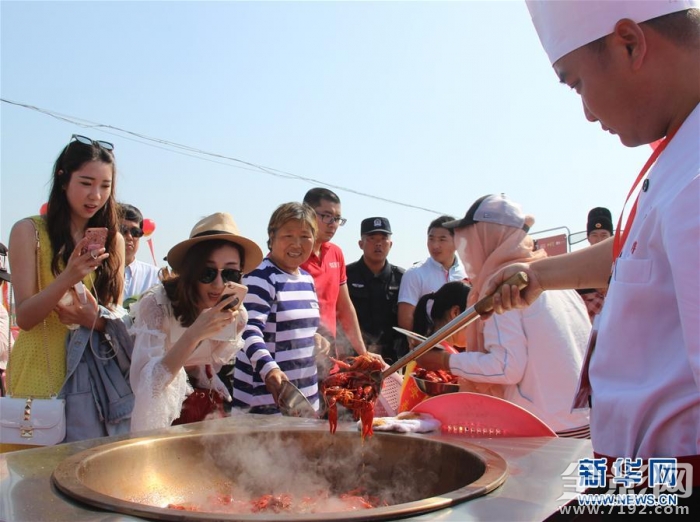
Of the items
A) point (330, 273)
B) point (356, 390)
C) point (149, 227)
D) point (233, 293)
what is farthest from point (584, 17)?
point (149, 227)

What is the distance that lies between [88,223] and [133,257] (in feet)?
5.62

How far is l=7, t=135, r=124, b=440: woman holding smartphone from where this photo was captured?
2756mm

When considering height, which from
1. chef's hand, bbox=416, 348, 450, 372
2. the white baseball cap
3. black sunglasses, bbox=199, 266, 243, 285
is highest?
the white baseball cap

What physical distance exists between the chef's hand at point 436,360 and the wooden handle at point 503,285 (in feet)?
3.84

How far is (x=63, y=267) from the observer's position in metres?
2.92

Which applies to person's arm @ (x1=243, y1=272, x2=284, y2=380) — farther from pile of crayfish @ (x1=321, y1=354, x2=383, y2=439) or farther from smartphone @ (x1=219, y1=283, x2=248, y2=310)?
pile of crayfish @ (x1=321, y1=354, x2=383, y2=439)

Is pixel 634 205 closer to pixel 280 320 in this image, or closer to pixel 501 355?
pixel 501 355

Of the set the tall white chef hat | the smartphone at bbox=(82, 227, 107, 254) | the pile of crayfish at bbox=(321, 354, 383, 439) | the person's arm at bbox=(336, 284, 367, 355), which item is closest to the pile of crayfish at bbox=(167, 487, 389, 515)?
the pile of crayfish at bbox=(321, 354, 383, 439)

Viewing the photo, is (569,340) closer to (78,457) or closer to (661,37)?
(661,37)

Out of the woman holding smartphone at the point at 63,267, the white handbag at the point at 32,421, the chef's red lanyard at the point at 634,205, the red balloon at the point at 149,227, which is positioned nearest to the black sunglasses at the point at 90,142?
the woman holding smartphone at the point at 63,267

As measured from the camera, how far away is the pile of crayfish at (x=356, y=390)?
239 cm

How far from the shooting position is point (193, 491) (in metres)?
2.38

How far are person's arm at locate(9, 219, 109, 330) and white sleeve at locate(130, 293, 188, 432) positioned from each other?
28cm

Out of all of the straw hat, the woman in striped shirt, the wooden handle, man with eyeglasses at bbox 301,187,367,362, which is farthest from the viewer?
man with eyeglasses at bbox 301,187,367,362
